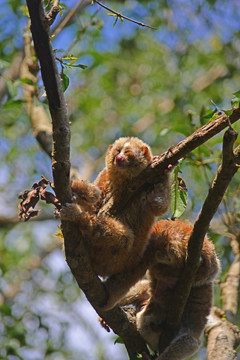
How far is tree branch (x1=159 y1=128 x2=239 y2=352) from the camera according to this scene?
11.3 feet

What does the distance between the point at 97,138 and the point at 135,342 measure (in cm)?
774

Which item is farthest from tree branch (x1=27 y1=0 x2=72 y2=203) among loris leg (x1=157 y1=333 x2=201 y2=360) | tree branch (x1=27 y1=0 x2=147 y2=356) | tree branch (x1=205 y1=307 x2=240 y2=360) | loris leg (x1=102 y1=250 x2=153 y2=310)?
tree branch (x1=205 y1=307 x2=240 y2=360)

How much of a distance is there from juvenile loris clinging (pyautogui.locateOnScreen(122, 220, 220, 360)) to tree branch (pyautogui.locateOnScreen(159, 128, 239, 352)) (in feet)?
0.49

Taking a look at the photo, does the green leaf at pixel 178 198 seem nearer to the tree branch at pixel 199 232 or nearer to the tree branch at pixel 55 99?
the tree branch at pixel 199 232

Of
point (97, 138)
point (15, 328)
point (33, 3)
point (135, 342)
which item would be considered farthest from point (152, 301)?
point (97, 138)

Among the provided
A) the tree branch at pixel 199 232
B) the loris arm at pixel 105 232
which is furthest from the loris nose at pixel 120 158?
the tree branch at pixel 199 232

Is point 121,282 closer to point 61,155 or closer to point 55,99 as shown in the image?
point 61,155

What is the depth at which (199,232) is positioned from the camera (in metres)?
4.00

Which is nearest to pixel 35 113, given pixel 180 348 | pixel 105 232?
pixel 105 232

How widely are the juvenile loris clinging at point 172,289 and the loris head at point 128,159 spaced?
0.66 m

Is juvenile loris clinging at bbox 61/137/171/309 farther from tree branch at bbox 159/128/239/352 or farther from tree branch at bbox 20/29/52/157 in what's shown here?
tree branch at bbox 20/29/52/157

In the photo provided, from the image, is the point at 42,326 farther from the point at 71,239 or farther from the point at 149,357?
the point at 71,239

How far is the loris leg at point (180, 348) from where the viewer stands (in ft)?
15.4

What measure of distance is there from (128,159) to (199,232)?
1.22 meters
